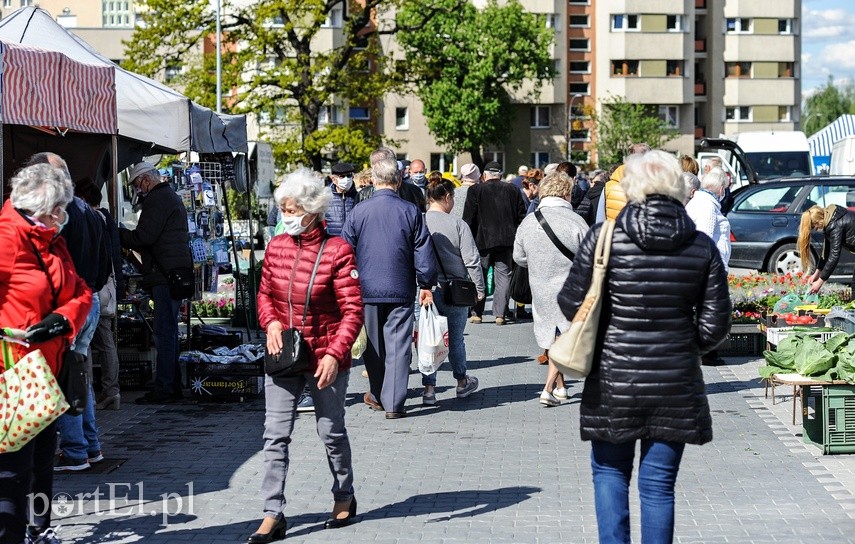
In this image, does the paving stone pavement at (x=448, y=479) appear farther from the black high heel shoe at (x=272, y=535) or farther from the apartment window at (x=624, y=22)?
the apartment window at (x=624, y=22)

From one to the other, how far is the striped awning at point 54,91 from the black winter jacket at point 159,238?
1227mm

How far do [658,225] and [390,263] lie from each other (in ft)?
16.4

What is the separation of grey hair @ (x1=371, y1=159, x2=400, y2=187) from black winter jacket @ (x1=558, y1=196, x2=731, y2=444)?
4.99m

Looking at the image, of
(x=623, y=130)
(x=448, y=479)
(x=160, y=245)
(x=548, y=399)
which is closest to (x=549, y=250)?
(x=548, y=399)

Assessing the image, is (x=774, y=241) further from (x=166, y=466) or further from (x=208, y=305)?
(x=166, y=466)

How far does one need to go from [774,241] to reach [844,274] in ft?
4.25

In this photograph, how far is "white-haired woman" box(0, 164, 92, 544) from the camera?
5.94 meters

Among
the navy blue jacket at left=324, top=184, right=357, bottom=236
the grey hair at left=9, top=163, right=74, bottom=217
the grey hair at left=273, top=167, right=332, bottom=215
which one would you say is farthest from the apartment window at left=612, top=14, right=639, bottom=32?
the grey hair at left=9, top=163, right=74, bottom=217

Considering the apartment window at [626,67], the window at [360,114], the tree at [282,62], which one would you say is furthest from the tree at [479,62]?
the tree at [282,62]

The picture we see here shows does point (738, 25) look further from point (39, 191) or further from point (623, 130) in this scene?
point (39, 191)

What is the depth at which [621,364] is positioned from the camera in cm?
564

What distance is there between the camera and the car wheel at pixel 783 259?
22.8 meters

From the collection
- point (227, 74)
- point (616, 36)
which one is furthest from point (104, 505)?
point (616, 36)

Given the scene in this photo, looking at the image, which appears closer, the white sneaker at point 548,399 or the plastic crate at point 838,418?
the plastic crate at point 838,418
